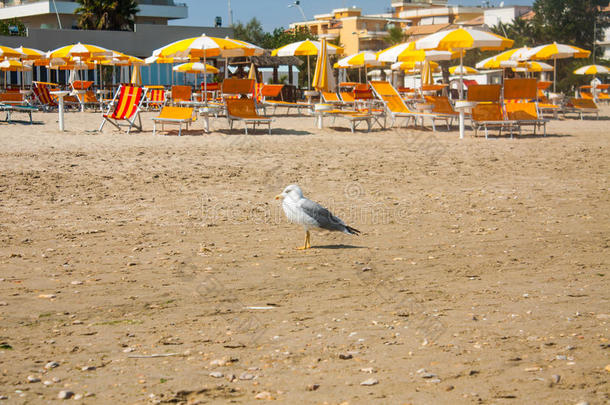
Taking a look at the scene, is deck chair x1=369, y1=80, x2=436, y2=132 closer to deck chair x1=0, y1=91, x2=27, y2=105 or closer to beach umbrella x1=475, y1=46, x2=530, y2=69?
beach umbrella x1=475, y1=46, x2=530, y2=69

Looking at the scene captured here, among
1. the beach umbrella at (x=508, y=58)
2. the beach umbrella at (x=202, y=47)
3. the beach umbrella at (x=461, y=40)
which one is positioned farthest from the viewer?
the beach umbrella at (x=508, y=58)

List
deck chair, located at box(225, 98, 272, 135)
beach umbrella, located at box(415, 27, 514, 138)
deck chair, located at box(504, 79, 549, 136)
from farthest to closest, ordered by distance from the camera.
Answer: beach umbrella, located at box(415, 27, 514, 138) < deck chair, located at box(504, 79, 549, 136) < deck chair, located at box(225, 98, 272, 135)

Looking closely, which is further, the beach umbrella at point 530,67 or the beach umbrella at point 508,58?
the beach umbrella at point 530,67

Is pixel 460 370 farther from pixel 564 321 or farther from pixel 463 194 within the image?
pixel 463 194

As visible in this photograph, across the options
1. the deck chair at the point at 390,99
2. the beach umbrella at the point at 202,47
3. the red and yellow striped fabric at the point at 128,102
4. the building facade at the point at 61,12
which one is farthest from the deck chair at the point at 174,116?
the building facade at the point at 61,12

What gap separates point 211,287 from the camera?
4473mm

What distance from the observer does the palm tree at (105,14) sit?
3994 cm

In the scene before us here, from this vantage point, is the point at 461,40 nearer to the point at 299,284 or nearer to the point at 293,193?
the point at 293,193

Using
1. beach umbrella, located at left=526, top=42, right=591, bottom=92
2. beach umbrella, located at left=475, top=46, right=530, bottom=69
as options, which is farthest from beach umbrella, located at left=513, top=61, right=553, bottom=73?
beach umbrella, located at left=526, top=42, right=591, bottom=92

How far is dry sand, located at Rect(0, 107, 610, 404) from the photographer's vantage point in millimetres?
3037

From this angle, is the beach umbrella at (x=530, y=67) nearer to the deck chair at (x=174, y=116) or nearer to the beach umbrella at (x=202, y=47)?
the beach umbrella at (x=202, y=47)

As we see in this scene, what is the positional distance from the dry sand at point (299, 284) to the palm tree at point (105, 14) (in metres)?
32.6

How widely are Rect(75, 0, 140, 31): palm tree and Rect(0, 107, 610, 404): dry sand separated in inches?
1283

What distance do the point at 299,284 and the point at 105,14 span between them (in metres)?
38.4
